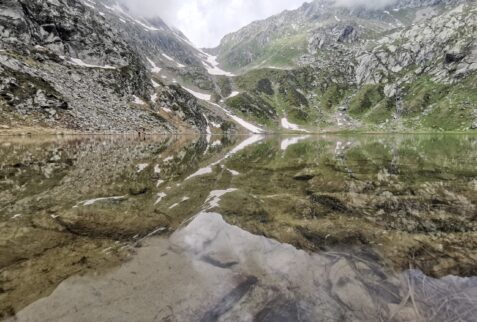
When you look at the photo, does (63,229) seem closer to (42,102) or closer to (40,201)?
(40,201)

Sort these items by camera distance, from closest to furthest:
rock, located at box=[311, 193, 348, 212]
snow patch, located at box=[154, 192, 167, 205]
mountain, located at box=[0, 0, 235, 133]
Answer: rock, located at box=[311, 193, 348, 212], snow patch, located at box=[154, 192, 167, 205], mountain, located at box=[0, 0, 235, 133]

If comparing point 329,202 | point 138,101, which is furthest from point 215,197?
point 138,101

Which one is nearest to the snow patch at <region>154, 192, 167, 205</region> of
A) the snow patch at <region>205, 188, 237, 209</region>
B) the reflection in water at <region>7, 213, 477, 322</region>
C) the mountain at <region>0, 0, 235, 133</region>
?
the snow patch at <region>205, 188, 237, 209</region>

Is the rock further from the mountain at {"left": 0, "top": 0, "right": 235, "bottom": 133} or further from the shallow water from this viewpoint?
the mountain at {"left": 0, "top": 0, "right": 235, "bottom": 133}

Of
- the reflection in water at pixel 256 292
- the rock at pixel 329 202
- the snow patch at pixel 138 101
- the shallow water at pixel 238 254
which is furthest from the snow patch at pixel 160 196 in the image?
the snow patch at pixel 138 101

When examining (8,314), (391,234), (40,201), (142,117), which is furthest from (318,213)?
(142,117)

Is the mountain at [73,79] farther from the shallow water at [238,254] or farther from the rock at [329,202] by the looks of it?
the rock at [329,202]
